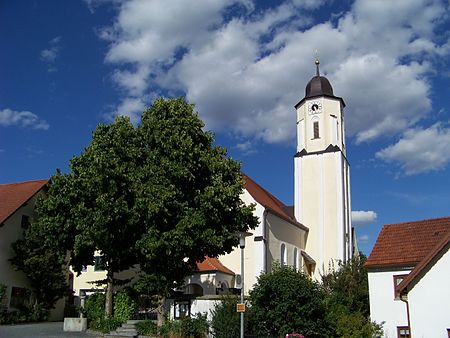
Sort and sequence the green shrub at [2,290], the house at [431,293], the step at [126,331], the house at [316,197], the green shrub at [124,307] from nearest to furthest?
1. the house at [431,293]
2. the step at [126,331]
3. the green shrub at [124,307]
4. the green shrub at [2,290]
5. the house at [316,197]

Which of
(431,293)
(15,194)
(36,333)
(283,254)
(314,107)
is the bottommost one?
(36,333)

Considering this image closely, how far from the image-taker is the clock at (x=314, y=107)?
169ft

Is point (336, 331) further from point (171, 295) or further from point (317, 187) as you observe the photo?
point (317, 187)

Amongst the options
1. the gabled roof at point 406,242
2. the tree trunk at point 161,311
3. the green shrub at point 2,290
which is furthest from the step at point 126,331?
the gabled roof at point 406,242

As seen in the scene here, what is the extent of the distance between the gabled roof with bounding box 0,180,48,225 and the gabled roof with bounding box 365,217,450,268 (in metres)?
20.8

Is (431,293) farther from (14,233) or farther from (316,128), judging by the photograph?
(316,128)

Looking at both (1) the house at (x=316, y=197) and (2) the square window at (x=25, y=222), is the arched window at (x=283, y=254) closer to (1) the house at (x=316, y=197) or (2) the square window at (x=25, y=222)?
(1) the house at (x=316, y=197)

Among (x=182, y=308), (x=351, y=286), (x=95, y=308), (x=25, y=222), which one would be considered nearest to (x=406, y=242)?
(x=351, y=286)

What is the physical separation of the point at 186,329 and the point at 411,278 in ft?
31.3

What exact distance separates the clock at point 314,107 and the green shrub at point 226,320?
104ft

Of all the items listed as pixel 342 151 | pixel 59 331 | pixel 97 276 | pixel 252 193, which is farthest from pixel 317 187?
pixel 59 331

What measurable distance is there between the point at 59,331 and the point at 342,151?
3305cm

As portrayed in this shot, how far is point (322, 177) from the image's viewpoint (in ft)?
162

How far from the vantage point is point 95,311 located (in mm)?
27328
